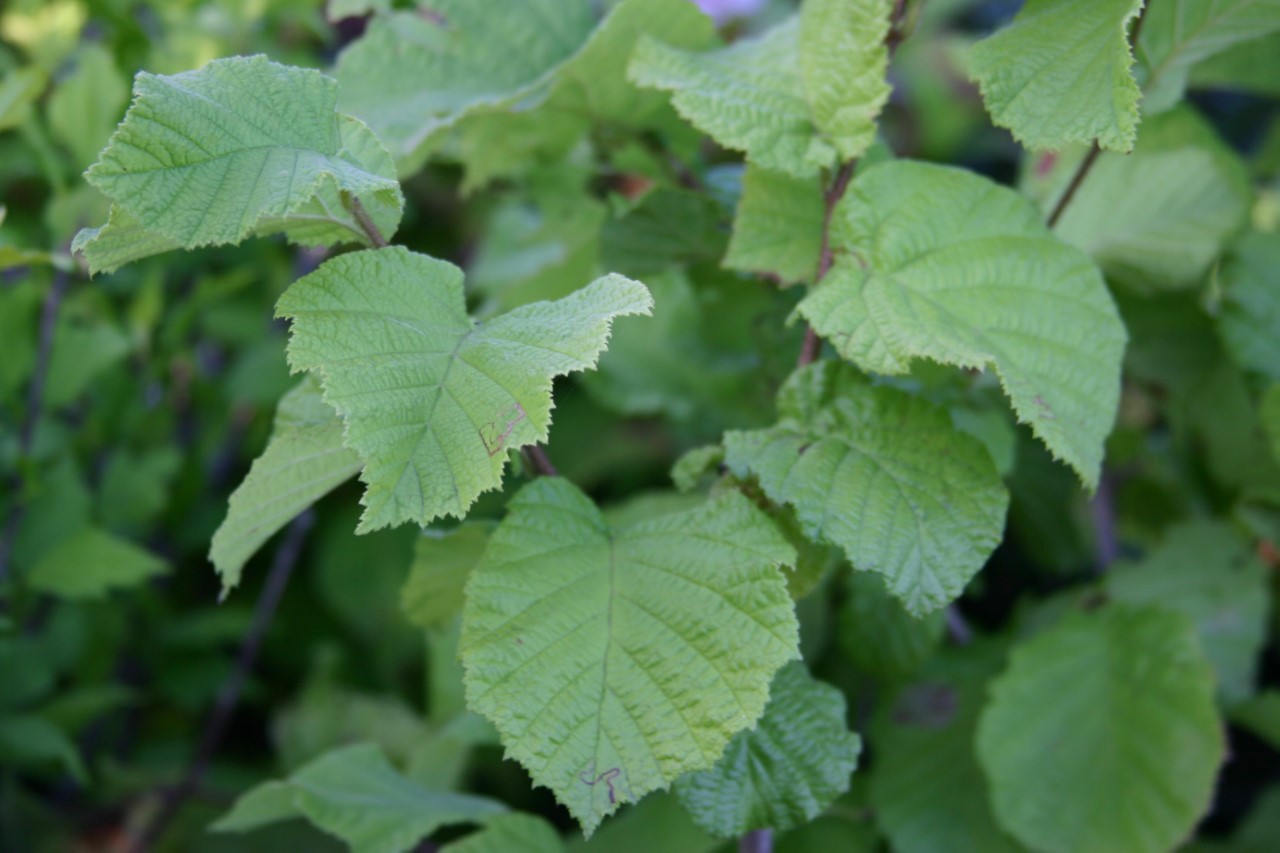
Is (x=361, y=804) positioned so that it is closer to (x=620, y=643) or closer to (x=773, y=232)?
(x=620, y=643)

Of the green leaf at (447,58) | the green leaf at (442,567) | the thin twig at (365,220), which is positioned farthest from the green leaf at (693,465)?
the green leaf at (447,58)

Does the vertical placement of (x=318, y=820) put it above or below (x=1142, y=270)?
below

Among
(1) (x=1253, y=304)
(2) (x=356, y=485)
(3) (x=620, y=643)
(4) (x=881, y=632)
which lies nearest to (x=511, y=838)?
(3) (x=620, y=643)

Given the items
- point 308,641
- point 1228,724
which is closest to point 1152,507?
point 1228,724

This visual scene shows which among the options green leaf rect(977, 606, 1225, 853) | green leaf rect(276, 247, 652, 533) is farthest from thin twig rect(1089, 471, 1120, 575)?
green leaf rect(276, 247, 652, 533)

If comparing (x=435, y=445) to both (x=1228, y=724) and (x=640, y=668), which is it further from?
(x=1228, y=724)

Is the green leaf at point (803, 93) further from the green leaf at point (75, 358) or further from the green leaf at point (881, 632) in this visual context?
the green leaf at point (75, 358)
